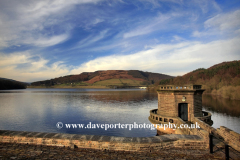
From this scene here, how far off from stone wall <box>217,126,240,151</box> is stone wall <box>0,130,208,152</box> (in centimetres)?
144

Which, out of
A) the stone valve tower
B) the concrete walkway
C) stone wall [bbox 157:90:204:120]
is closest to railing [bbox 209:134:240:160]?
the concrete walkway

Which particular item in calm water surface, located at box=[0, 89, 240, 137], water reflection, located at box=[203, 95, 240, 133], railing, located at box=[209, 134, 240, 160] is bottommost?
water reflection, located at box=[203, 95, 240, 133]

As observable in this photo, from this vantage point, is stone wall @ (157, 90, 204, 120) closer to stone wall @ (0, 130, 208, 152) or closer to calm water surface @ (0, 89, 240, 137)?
calm water surface @ (0, 89, 240, 137)

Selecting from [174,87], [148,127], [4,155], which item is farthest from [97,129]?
[4,155]

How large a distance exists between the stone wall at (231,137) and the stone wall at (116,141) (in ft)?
4.73

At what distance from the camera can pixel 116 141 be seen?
7.82 metres

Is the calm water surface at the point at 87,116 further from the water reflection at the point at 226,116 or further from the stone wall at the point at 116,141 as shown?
the stone wall at the point at 116,141

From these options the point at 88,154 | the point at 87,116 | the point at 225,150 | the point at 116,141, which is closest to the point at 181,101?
the point at 225,150

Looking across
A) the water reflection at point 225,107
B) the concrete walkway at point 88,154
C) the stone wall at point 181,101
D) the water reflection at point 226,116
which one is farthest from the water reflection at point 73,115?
the water reflection at point 225,107

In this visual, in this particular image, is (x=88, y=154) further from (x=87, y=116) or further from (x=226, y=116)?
(x=226, y=116)

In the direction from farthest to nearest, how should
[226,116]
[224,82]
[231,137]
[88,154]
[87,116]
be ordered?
[224,82] < [226,116] < [87,116] < [231,137] < [88,154]

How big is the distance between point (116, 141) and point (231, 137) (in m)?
6.42

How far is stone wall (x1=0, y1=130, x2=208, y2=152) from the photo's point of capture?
7.72m

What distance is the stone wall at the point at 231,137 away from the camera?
7755 millimetres
